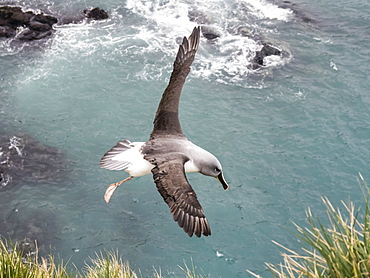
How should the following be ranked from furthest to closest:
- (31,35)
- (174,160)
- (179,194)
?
(31,35)
(174,160)
(179,194)

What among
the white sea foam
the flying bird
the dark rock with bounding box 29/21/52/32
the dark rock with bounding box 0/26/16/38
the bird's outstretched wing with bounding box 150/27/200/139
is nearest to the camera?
the flying bird

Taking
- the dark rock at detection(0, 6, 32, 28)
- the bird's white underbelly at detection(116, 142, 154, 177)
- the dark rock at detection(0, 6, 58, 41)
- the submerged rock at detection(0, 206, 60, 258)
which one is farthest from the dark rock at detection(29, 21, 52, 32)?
the bird's white underbelly at detection(116, 142, 154, 177)

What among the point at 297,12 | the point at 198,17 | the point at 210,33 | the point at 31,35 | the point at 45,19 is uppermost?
the point at 297,12

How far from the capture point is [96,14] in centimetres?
2200

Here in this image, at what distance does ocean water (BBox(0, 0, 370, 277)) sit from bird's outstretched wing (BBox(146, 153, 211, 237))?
5884 millimetres

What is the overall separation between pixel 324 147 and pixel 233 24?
27.3ft

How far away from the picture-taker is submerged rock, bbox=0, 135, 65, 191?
14477 millimetres

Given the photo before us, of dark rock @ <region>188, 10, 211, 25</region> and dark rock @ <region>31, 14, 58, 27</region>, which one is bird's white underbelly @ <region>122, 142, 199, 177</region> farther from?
dark rock @ <region>188, 10, 211, 25</region>

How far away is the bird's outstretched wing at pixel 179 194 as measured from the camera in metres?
6.02

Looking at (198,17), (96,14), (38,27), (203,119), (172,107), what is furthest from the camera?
(198,17)

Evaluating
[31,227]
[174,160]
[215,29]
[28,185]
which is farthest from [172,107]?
[215,29]

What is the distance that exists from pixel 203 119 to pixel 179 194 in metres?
10.7

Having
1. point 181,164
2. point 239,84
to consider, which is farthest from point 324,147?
point 181,164

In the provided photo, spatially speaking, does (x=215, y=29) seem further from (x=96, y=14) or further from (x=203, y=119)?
(x=203, y=119)
